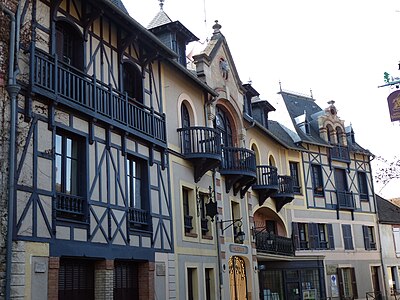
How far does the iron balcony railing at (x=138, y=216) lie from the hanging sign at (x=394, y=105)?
272 inches

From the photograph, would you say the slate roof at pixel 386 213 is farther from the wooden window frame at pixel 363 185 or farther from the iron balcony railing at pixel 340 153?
the iron balcony railing at pixel 340 153

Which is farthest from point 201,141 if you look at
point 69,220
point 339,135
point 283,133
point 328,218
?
point 339,135

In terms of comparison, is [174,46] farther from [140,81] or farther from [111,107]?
[111,107]

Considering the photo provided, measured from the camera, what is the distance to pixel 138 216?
1533cm

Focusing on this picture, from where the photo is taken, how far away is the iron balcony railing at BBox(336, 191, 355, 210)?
31.5m

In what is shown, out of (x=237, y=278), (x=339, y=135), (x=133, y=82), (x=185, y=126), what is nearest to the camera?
(x=133, y=82)

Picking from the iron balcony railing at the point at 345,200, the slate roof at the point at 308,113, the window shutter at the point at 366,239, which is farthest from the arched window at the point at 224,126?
the window shutter at the point at 366,239

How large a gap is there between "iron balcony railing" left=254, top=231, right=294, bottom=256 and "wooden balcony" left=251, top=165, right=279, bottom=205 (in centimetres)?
159

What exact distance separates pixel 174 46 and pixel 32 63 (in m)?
8.61

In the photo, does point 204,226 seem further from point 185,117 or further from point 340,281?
point 340,281

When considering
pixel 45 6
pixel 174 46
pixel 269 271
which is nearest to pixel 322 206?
pixel 269 271

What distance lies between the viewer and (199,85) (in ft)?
65.6

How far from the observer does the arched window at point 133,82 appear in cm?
1639

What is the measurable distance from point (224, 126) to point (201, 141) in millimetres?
4189
